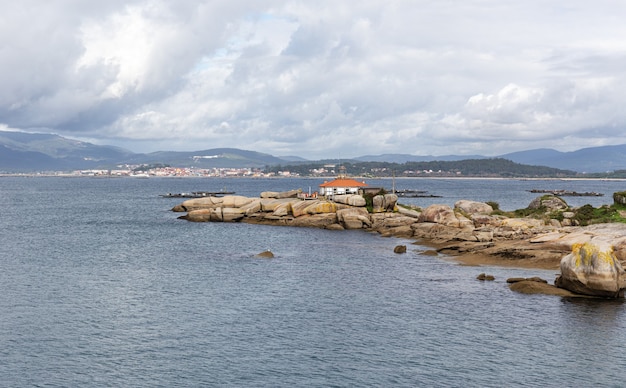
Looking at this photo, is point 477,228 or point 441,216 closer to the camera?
point 477,228

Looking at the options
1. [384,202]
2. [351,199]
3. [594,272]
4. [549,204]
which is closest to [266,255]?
[594,272]

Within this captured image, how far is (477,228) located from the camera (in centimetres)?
7256

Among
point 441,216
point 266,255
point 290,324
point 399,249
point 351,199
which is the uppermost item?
point 351,199

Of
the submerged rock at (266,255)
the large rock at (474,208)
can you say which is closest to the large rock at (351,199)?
the large rock at (474,208)

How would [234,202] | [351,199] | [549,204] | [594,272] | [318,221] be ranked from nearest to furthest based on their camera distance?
[594,272], [549,204], [318,221], [351,199], [234,202]

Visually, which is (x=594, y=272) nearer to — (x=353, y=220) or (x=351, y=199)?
(x=353, y=220)

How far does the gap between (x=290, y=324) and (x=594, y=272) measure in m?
22.0

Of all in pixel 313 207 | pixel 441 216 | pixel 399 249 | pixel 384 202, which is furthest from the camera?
pixel 313 207

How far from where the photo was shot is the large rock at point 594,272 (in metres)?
43.4

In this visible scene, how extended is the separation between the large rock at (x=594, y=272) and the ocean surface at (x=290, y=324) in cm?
111

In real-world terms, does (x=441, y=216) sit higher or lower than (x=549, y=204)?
lower

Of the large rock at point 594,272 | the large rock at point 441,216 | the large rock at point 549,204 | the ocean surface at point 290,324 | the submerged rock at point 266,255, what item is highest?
the large rock at point 549,204

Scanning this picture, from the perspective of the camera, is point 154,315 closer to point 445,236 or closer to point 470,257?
point 470,257

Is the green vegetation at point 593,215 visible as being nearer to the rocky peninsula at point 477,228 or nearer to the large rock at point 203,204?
the rocky peninsula at point 477,228
